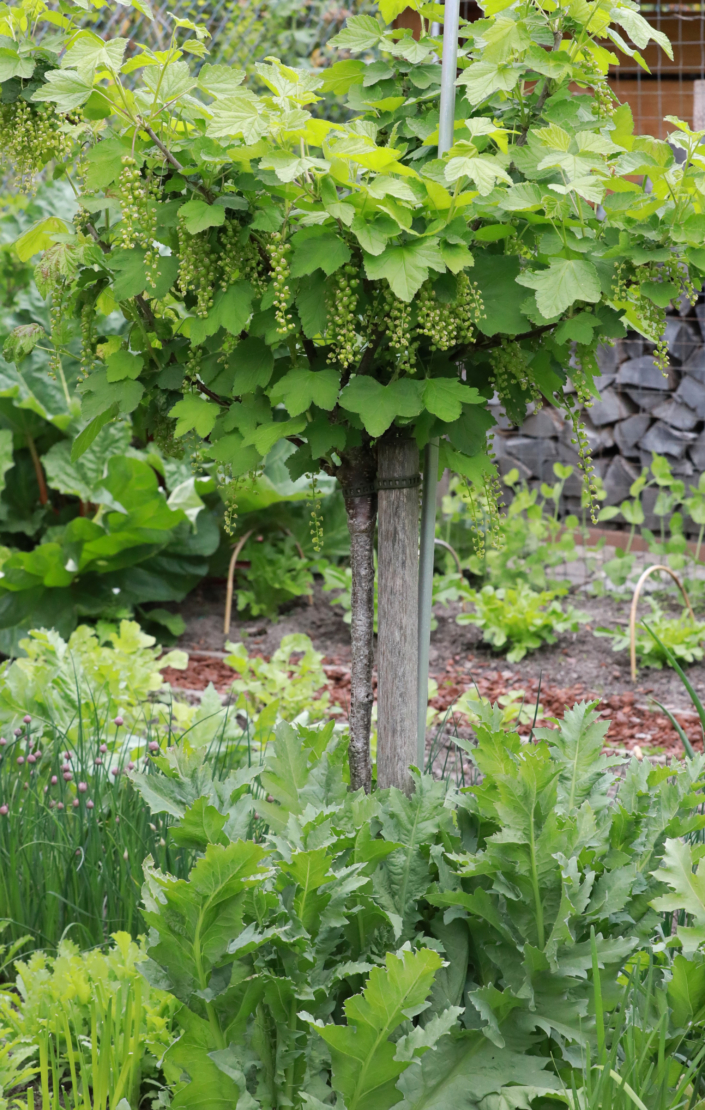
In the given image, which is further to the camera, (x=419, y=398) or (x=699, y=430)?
(x=699, y=430)

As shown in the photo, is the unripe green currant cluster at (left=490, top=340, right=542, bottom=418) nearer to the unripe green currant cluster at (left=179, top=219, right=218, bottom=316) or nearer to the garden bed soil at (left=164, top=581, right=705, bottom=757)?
the unripe green currant cluster at (left=179, top=219, right=218, bottom=316)

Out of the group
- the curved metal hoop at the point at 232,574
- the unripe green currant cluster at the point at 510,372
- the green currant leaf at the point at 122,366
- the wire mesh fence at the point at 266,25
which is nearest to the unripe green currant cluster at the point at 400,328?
the unripe green currant cluster at the point at 510,372

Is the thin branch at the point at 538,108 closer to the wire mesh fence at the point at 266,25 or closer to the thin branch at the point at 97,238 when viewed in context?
the thin branch at the point at 97,238

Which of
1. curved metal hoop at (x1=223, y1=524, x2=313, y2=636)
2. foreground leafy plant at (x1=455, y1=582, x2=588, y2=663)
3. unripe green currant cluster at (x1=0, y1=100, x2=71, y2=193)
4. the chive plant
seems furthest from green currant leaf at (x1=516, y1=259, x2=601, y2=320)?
curved metal hoop at (x1=223, y1=524, x2=313, y2=636)

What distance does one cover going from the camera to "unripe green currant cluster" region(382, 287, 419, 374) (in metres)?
1.22

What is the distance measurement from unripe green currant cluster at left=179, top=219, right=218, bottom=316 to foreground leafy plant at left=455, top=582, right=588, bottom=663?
8.27 feet

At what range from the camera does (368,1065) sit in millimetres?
1128

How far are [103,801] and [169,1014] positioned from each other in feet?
1.94

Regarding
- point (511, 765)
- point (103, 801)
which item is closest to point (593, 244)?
point (511, 765)

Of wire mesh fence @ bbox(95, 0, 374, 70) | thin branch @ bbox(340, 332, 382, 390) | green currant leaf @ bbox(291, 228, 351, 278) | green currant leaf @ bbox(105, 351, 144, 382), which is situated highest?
wire mesh fence @ bbox(95, 0, 374, 70)

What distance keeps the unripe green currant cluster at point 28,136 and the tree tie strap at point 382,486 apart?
622 millimetres

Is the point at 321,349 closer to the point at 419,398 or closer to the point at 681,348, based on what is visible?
the point at 419,398

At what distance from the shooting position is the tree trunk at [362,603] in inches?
61.2

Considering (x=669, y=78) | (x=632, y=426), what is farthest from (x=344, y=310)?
(x=669, y=78)
